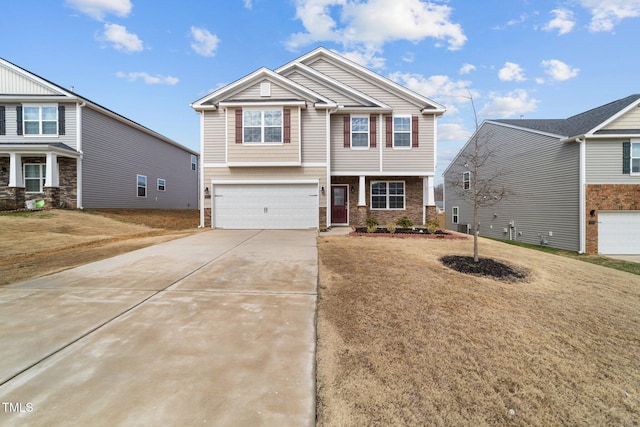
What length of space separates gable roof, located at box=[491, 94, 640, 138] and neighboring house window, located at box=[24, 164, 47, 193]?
27354mm

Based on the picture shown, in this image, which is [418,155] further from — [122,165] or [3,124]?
[3,124]

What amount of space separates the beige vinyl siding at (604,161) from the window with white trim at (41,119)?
27.0 meters

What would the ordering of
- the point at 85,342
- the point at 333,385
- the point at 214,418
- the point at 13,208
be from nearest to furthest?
1. the point at 214,418
2. the point at 333,385
3. the point at 85,342
4. the point at 13,208

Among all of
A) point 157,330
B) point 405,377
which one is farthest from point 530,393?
point 157,330

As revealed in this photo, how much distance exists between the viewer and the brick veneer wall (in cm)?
1302

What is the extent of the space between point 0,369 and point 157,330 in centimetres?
127

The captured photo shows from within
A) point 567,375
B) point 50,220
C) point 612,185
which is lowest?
point 567,375

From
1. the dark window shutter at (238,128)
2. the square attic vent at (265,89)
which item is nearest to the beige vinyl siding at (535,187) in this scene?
the square attic vent at (265,89)

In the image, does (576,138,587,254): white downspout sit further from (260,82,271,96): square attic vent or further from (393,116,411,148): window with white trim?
(260,82,271,96): square attic vent

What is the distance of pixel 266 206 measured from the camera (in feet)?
44.6

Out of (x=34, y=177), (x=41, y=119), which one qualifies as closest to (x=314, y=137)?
(x=41, y=119)

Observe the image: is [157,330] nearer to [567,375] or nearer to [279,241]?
[567,375]

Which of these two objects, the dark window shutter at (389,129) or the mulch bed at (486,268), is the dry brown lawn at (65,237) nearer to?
the mulch bed at (486,268)

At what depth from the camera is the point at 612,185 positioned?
1305cm
